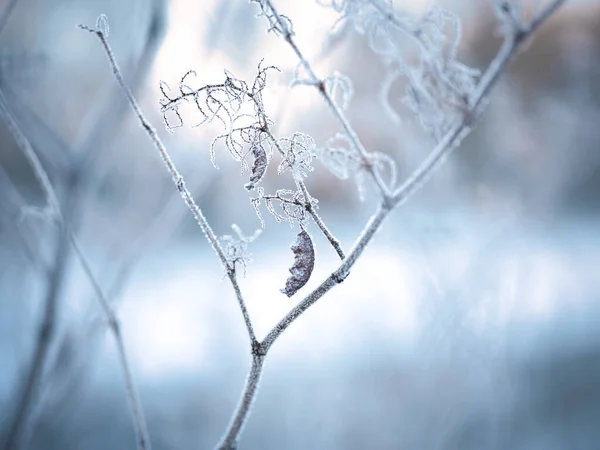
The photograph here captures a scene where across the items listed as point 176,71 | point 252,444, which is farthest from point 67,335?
point 252,444

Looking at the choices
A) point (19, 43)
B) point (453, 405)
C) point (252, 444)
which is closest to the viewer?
point (19, 43)

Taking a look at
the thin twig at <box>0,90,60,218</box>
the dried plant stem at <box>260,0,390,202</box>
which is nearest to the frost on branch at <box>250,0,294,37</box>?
the dried plant stem at <box>260,0,390,202</box>

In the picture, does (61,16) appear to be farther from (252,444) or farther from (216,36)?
(252,444)

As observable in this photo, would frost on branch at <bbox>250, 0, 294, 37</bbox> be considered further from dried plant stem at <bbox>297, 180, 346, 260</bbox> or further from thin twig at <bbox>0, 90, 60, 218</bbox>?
thin twig at <bbox>0, 90, 60, 218</bbox>

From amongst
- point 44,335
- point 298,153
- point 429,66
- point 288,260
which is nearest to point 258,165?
point 298,153

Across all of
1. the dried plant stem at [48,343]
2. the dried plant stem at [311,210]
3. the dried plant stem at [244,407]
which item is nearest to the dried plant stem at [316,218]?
the dried plant stem at [311,210]
